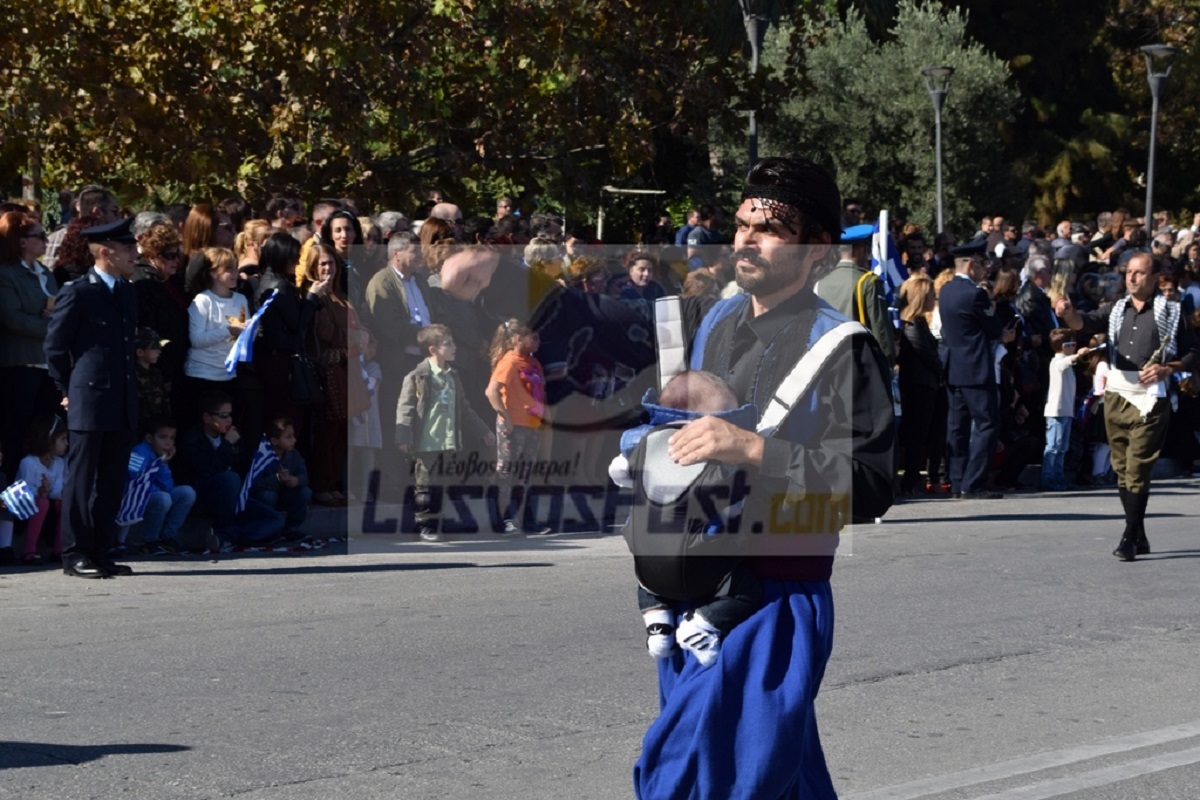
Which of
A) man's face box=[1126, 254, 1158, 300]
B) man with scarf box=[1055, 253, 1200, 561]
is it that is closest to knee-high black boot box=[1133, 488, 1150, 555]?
man with scarf box=[1055, 253, 1200, 561]

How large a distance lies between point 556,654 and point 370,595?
6.42ft

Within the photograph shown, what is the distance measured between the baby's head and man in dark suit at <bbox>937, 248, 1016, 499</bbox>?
11.5 metres

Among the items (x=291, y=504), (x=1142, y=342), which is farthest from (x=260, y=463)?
(x=1142, y=342)

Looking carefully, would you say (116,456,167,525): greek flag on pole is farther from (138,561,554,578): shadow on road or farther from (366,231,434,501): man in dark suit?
(366,231,434,501): man in dark suit

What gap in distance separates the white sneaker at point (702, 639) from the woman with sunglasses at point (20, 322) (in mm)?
7819

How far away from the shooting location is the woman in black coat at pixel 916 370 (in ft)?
49.4

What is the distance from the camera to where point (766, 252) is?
390 centimetres

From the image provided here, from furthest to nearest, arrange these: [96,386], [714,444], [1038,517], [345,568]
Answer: [1038,517], [345,568], [96,386], [714,444]

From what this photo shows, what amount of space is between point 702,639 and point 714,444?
0.44 meters

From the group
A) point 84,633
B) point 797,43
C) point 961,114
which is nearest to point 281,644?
point 84,633

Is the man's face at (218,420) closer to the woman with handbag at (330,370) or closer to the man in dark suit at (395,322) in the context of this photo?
the woman with handbag at (330,370)

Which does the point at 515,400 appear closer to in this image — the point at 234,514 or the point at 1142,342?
the point at 234,514

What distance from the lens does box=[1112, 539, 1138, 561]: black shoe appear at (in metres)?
11.2

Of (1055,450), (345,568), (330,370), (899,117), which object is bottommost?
(345,568)
